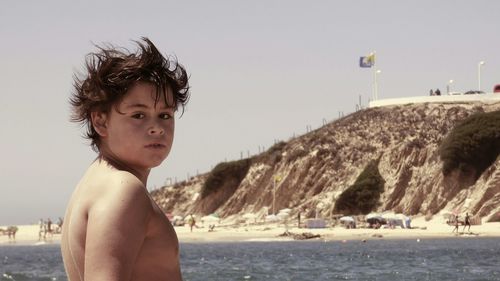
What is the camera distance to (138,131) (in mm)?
2986

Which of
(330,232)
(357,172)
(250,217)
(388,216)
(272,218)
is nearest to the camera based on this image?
(330,232)

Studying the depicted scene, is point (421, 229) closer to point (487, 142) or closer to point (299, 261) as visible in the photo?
point (487, 142)

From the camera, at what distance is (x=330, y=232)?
70.0 metres

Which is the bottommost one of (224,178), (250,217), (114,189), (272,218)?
(114,189)

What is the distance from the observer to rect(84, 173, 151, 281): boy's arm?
267 centimetres

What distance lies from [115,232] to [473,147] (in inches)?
2973

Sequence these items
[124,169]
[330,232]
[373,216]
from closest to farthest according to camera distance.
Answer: [124,169] < [330,232] < [373,216]

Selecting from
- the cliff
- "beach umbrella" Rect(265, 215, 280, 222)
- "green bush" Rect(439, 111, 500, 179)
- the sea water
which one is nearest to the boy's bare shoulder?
the sea water

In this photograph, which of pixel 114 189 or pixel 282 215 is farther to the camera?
pixel 282 215

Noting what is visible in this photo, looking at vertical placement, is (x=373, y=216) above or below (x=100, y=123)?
above

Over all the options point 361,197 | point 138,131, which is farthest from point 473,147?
point 138,131

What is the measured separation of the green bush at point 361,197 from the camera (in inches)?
3118

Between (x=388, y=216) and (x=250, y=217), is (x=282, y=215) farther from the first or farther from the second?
(x=388, y=216)

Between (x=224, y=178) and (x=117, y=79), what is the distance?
9027cm
